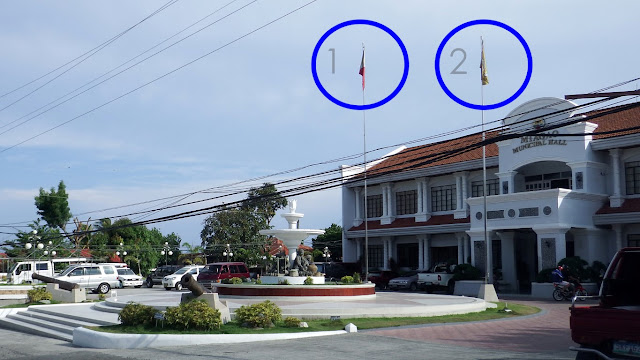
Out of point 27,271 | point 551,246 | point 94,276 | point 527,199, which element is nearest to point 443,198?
point 527,199

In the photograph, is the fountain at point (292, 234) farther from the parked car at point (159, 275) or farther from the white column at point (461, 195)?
the parked car at point (159, 275)

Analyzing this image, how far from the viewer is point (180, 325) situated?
16.6 meters

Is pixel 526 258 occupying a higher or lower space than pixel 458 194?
lower

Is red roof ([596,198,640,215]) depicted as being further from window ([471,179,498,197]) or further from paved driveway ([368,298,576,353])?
paved driveway ([368,298,576,353])

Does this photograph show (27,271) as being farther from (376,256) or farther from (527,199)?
(527,199)

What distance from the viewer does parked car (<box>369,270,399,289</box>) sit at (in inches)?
1764

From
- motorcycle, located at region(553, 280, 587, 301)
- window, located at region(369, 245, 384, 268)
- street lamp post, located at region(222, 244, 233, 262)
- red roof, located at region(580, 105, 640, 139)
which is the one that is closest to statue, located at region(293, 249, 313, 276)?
motorcycle, located at region(553, 280, 587, 301)

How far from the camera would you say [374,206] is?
52125mm

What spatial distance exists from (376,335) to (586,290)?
20.2 m

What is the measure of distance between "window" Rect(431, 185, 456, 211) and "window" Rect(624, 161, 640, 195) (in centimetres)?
1201

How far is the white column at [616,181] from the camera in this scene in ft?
119

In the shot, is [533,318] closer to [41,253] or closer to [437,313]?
[437,313]

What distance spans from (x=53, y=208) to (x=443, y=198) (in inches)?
1603

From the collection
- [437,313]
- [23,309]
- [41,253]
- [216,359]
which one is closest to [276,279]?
[437,313]
